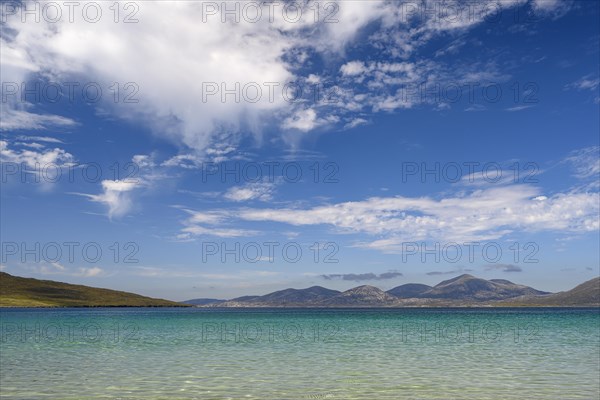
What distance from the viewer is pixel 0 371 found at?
2783 centimetres

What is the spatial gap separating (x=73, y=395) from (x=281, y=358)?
16.4m

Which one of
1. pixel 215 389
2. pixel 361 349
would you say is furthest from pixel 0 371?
pixel 361 349

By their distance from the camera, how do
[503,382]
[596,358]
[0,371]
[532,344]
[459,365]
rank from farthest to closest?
[532,344]
[596,358]
[459,365]
[0,371]
[503,382]

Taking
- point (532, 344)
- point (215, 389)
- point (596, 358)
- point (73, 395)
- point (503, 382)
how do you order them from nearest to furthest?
1. point (73, 395)
2. point (215, 389)
3. point (503, 382)
4. point (596, 358)
5. point (532, 344)

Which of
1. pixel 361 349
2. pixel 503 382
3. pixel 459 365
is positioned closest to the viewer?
pixel 503 382

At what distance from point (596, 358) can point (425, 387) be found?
1944 centimetres

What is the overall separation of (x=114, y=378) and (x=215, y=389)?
6922 mm

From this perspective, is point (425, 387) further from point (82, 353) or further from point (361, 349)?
point (82, 353)

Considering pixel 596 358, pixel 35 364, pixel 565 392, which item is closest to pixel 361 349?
pixel 596 358

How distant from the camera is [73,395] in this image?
21.6 metres

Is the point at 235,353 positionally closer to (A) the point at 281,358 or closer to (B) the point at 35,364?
(A) the point at 281,358

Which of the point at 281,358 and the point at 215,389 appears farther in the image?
the point at 281,358

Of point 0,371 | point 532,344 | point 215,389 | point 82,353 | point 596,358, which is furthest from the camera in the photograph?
point 532,344

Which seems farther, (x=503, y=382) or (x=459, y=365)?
(x=459, y=365)
